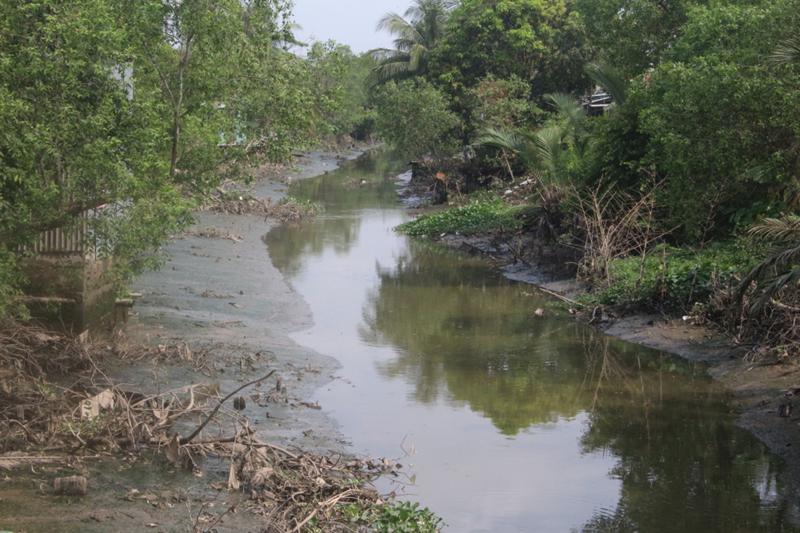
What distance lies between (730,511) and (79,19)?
697cm

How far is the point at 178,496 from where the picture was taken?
597 centimetres

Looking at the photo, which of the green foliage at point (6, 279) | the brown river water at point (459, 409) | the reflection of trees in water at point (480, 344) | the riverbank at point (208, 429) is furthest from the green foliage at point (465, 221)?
the green foliage at point (6, 279)

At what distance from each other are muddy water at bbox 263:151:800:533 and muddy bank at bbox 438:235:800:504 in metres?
0.18

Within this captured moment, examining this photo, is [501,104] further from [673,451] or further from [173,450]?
[173,450]

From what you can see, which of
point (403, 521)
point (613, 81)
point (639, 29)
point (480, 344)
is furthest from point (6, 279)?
point (639, 29)

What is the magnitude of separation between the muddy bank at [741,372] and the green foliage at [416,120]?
1468cm

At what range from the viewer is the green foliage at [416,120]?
2916 cm

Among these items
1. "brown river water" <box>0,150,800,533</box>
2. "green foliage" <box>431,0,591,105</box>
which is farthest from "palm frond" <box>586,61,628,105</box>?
"green foliage" <box>431,0,591,105</box>

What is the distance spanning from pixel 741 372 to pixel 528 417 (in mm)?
3105

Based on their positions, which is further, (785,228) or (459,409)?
(459,409)

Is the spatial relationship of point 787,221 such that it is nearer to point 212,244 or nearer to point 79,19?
point 79,19

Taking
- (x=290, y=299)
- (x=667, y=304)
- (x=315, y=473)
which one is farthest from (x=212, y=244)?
(x=315, y=473)

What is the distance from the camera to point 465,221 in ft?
74.3

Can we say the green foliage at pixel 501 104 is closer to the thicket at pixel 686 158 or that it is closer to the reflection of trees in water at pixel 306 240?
the thicket at pixel 686 158
